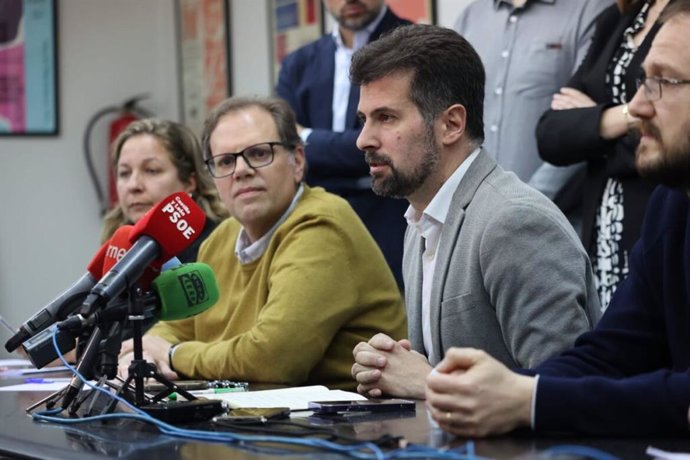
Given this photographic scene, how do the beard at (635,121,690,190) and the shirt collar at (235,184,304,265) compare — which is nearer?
the beard at (635,121,690,190)

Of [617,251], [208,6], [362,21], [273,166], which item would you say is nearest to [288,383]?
[273,166]

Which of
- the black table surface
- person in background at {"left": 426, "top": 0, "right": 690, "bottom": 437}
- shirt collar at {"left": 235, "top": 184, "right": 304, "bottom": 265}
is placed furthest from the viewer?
shirt collar at {"left": 235, "top": 184, "right": 304, "bottom": 265}

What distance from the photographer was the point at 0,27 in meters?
6.38

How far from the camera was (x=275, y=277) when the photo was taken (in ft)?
9.04

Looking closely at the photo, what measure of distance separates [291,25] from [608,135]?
3.01 metres

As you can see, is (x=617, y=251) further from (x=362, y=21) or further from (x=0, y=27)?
(x=0, y=27)

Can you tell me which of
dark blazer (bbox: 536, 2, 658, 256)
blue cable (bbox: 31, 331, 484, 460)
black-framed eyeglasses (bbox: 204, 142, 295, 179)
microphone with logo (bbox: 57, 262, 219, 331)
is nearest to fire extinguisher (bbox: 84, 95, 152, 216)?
black-framed eyeglasses (bbox: 204, 142, 295, 179)

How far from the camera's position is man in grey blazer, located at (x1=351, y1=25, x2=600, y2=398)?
213cm

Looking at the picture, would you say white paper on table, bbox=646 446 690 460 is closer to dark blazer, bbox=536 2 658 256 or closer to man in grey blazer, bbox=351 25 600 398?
man in grey blazer, bbox=351 25 600 398

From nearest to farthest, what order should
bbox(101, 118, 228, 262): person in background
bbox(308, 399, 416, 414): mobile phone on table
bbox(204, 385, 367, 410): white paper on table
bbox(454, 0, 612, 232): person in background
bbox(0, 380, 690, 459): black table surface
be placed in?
bbox(0, 380, 690, 459): black table surface, bbox(308, 399, 416, 414): mobile phone on table, bbox(204, 385, 367, 410): white paper on table, bbox(454, 0, 612, 232): person in background, bbox(101, 118, 228, 262): person in background

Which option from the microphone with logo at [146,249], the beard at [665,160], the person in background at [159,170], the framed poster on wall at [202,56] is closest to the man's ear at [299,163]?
the person in background at [159,170]

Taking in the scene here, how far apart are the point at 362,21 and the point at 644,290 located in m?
1.95

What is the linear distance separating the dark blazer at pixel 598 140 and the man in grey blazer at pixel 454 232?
0.55 metres

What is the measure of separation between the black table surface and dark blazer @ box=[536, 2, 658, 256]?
1.18 metres
